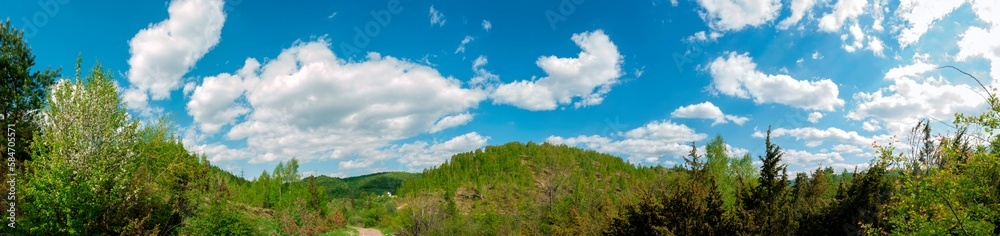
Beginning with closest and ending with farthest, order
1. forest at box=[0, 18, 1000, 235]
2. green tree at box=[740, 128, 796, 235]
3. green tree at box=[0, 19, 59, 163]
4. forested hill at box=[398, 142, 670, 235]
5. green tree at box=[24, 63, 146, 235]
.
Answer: forest at box=[0, 18, 1000, 235], green tree at box=[24, 63, 146, 235], green tree at box=[740, 128, 796, 235], green tree at box=[0, 19, 59, 163], forested hill at box=[398, 142, 670, 235]

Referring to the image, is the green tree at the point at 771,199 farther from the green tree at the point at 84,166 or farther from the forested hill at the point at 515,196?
the green tree at the point at 84,166

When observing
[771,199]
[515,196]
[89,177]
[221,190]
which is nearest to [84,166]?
[89,177]

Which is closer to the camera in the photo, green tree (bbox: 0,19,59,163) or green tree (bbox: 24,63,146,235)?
green tree (bbox: 24,63,146,235)

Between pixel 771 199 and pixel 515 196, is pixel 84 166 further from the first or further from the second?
pixel 515 196

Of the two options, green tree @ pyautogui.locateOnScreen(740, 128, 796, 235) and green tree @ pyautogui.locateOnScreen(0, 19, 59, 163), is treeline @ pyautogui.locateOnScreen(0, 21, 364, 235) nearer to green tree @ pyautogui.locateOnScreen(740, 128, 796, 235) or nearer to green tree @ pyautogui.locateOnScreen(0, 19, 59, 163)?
green tree @ pyautogui.locateOnScreen(0, 19, 59, 163)

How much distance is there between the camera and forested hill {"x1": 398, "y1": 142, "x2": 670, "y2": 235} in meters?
51.0

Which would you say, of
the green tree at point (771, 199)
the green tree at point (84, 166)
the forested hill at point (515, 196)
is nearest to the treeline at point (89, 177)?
the green tree at point (84, 166)

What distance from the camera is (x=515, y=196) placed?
136 m

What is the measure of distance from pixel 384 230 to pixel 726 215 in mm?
71083

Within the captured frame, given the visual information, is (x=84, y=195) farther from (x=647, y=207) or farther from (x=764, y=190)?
(x=764, y=190)

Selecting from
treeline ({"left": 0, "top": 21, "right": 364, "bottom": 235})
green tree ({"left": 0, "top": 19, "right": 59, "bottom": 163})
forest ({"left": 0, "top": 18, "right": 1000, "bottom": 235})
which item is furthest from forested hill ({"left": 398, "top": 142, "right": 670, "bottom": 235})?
green tree ({"left": 0, "top": 19, "right": 59, "bottom": 163})

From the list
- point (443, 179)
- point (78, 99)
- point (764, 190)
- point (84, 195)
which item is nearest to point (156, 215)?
point (84, 195)

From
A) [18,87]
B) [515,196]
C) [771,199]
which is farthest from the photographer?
[515,196]

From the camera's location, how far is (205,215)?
108ft
